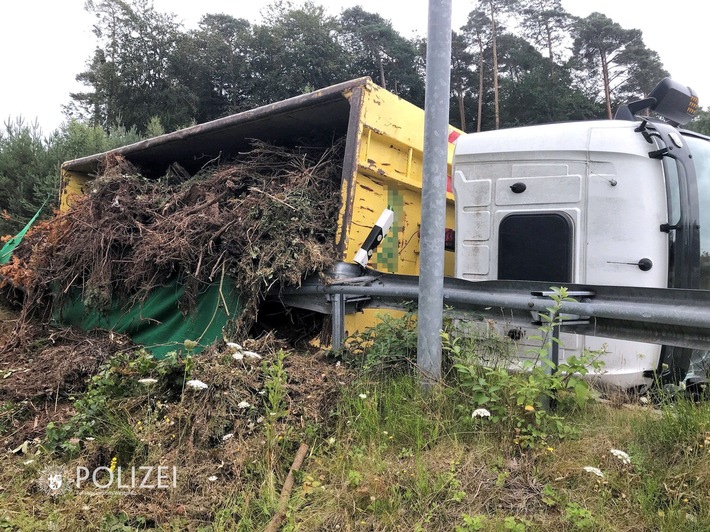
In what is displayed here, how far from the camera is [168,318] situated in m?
4.42

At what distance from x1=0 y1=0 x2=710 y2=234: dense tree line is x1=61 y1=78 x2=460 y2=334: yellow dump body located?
22243 mm

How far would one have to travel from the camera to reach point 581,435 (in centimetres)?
221

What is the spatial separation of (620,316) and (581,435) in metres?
0.59

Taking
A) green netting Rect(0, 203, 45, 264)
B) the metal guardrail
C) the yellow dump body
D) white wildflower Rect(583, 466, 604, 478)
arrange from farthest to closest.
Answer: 1. green netting Rect(0, 203, 45, 264)
2. the yellow dump body
3. the metal guardrail
4. white wildflower Rect(583, 466, 604, 478)

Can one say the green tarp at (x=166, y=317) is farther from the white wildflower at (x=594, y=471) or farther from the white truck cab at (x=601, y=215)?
the white wildflower at (x=594, y=471)

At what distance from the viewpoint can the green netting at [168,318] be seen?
3.89 meters

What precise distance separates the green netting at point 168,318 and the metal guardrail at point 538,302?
62 centimetres

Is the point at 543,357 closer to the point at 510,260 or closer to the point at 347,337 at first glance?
the point at 510,260

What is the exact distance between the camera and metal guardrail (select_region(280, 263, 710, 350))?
212 cm

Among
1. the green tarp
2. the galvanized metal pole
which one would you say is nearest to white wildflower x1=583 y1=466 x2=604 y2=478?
the galvanized metal pole

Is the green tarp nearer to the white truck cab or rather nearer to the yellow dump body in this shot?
the yellow dump body

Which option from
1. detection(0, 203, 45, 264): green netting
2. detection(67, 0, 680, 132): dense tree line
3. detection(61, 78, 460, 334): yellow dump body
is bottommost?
detection(0, 203, 45, 264): green netting

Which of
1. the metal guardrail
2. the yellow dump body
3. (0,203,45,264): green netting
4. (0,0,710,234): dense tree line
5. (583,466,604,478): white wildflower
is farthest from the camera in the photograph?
(0,0,710,234): dense tree line

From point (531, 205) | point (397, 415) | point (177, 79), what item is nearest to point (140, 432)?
point (397, 415)
